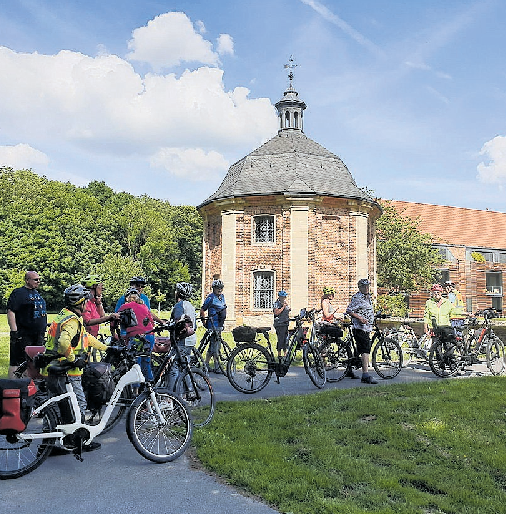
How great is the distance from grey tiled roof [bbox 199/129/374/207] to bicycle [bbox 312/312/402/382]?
16.2 metres

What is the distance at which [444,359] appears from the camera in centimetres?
1108

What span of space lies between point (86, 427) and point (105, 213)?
4485 centimetres

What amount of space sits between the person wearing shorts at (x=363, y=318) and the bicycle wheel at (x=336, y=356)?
47cm

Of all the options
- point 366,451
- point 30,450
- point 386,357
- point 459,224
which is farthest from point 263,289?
point 459,224

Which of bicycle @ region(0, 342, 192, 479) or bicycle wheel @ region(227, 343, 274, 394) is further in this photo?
bicycle wheel @ region(227, 343, 274, 394)

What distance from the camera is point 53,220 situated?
4544 centimetres

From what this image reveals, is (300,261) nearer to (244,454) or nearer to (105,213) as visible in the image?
(244,454)

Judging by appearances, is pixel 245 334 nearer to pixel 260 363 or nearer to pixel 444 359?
pixel 260 363

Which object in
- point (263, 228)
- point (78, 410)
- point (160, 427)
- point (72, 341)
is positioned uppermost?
point (263, 228)

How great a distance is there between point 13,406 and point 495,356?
10.3 metres

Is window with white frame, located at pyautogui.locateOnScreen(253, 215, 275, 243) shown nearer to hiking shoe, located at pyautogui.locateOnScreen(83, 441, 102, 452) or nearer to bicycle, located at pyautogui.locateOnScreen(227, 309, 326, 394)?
bicycle, located at pyautogui.locateOnScreen(227, 309, 326, 394)

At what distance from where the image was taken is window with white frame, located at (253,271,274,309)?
27.1 metres

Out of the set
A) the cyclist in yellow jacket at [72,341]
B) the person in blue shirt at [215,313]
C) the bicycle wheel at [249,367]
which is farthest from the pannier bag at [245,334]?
the cyclist in yellow jacket at [72,341]

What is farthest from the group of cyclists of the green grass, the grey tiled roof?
the grey tiled roof
